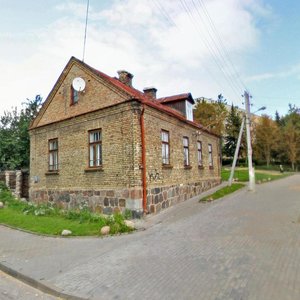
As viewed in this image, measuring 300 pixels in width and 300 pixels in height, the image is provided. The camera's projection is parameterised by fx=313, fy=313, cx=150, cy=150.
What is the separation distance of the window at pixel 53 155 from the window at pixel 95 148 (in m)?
3.10

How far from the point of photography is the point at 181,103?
2078cm

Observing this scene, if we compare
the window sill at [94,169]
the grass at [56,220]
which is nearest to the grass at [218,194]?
the window sill at [94,169]

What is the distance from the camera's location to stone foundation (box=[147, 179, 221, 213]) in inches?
534

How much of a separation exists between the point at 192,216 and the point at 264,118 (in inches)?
1868

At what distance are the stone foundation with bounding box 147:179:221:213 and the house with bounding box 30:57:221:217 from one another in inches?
1.7

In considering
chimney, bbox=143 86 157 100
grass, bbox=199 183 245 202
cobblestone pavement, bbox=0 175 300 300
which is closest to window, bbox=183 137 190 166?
grass, bbox=199 183 245 202

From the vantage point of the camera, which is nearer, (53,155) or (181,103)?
(53,155)

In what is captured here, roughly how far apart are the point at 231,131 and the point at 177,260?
46335 millimetres

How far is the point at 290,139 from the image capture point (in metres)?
54.2

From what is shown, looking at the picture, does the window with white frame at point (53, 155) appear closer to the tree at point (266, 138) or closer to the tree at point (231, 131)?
the tree at point (231, 131)

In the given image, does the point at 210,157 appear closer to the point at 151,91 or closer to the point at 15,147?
the point at 151,91

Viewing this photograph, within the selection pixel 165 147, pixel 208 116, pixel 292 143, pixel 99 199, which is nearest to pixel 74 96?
Answer: pixel 165 147

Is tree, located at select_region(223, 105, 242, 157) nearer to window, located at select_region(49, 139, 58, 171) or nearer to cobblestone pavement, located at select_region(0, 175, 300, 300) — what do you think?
window, located at select_region(49, 139, 58, 171)

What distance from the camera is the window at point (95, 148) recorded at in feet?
48.0
